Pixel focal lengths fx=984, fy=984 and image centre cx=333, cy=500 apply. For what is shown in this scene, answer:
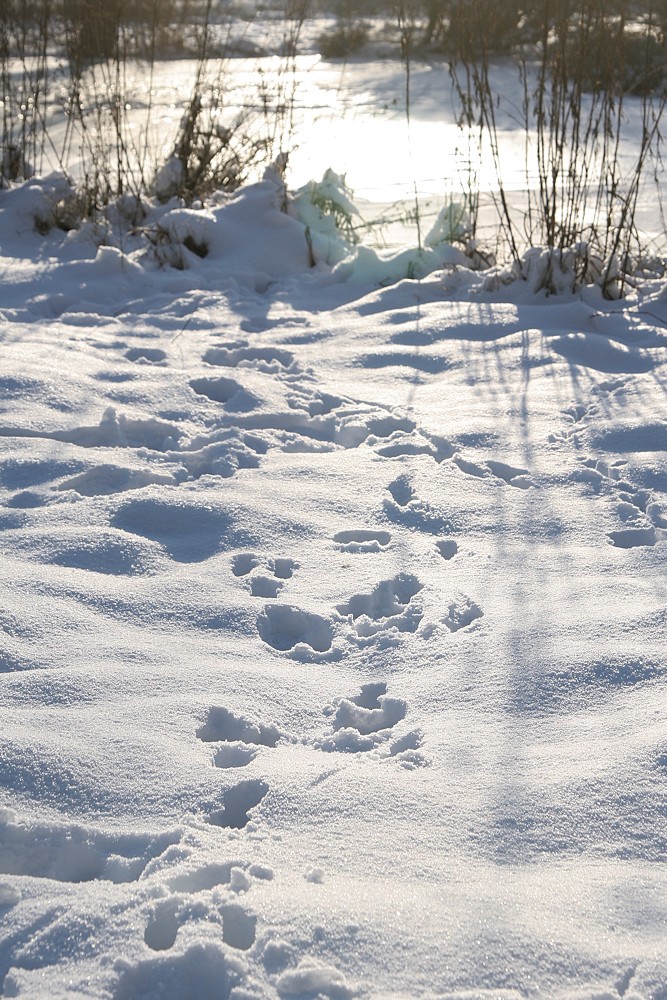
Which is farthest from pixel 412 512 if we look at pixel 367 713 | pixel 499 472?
pixel 367 713

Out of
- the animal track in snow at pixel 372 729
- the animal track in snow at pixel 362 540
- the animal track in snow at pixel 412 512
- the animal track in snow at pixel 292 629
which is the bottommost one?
the animal track in snow at pixel 372 729

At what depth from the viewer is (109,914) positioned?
137cm

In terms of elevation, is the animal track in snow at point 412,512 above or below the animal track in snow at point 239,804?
above

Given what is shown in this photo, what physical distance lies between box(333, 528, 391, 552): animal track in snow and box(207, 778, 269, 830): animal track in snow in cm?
82

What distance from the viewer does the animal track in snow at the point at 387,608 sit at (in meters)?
2.05

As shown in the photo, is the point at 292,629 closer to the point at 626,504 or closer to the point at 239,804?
the point at 239,804

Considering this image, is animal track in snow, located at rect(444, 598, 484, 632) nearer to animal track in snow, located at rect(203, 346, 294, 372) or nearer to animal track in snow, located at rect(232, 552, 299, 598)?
animal track in snow, located at rect(232, 552, 299, 598)

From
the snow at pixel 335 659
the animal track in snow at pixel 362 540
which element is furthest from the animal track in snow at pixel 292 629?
the animal track in snow at pixel 362 540

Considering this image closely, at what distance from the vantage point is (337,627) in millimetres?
2055

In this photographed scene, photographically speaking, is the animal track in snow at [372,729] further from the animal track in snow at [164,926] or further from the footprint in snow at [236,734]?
the animal track in snow at [164,926]

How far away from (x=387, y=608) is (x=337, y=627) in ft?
0.44

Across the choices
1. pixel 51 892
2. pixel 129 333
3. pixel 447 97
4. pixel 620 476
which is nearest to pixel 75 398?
pixel 129 333

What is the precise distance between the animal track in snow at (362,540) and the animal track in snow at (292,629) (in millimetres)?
298

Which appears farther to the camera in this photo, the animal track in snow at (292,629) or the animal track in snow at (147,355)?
the animal track in snow at (147,355)
